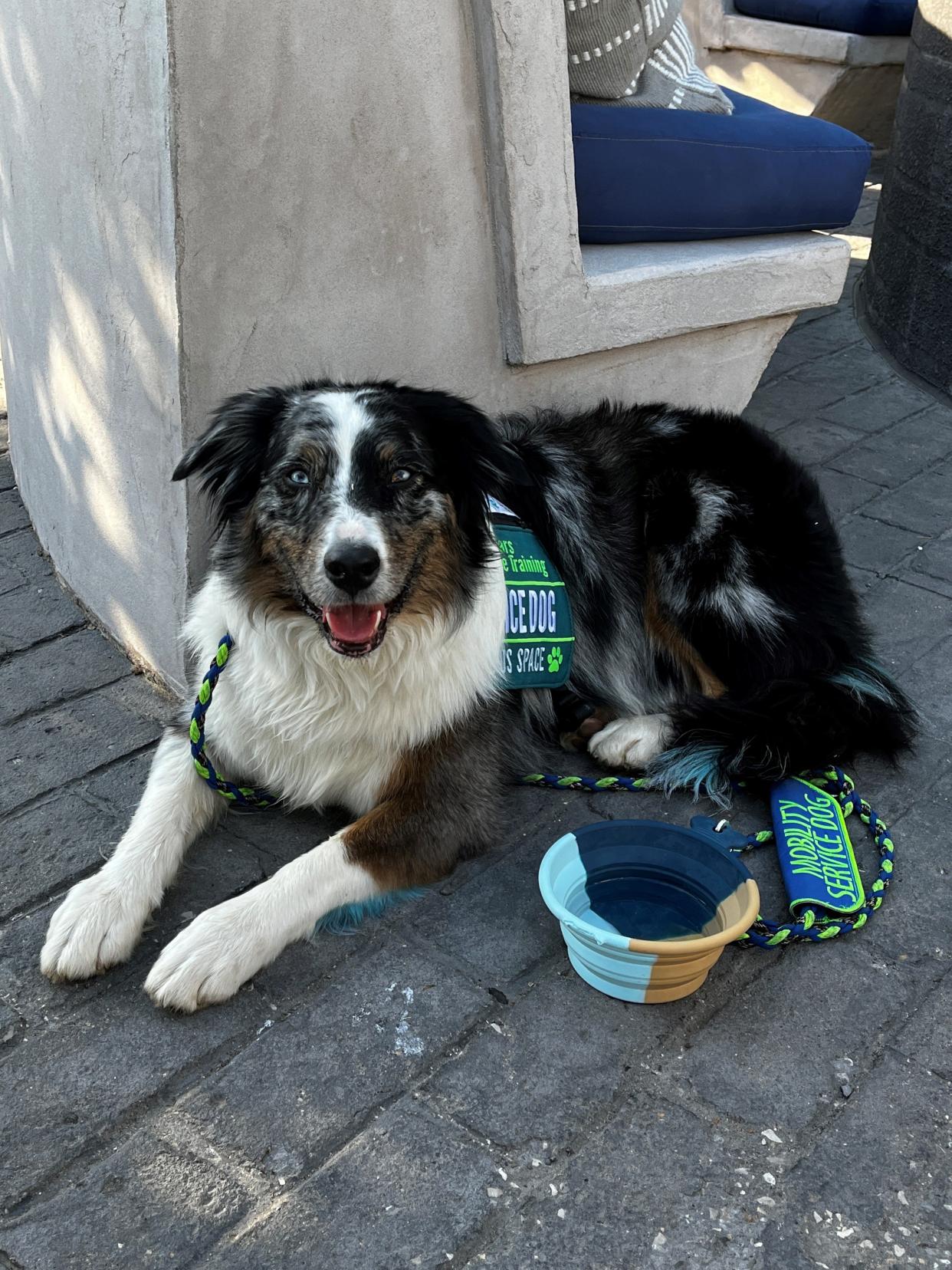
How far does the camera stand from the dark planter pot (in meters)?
5.50

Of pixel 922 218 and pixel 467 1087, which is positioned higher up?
pixel 922 218

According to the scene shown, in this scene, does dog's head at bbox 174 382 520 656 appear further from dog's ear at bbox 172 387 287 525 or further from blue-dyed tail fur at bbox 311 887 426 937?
blue-dyed tail fur at bbox 311 887 426 937

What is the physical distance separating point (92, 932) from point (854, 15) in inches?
332

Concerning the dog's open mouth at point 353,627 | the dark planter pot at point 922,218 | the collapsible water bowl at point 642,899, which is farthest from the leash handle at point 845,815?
the dark planter pot at point 922,218

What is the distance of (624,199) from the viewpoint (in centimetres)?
403

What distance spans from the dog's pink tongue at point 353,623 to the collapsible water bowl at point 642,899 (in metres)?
0.64

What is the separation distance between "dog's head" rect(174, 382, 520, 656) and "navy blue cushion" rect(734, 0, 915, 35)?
281 inches

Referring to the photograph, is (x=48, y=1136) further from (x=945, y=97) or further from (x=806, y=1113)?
(x=945, y=97)

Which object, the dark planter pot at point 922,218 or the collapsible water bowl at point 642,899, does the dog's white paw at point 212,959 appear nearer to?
the collapsible water bowl at point 642,899

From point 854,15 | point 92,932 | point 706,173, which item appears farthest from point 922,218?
point 92,932

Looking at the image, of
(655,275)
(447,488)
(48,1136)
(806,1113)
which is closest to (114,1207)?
(48,1136)

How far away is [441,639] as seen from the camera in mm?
2844

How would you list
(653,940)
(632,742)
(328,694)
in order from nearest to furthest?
(653,940)
(328,694)
(632,742)

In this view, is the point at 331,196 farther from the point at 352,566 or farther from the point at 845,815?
the point at 845,815
